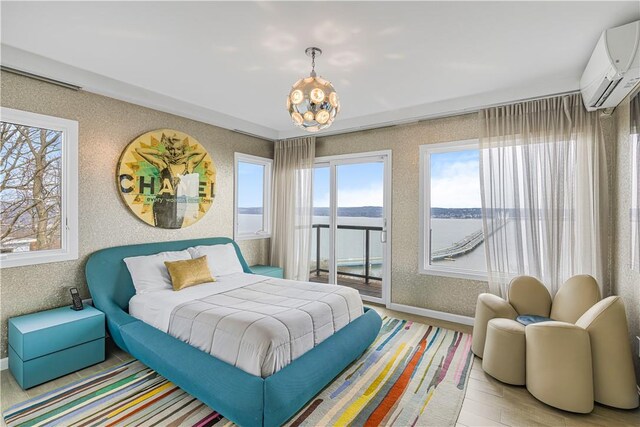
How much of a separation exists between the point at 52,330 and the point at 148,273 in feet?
2.75

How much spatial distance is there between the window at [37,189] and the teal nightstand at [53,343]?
541 mm

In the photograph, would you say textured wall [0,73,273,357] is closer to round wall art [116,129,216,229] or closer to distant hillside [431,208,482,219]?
round wall art [116,129,216,229]

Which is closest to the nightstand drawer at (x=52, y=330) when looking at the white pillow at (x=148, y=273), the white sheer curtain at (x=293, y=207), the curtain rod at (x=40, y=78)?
the white pillow at (x=148, y=273)

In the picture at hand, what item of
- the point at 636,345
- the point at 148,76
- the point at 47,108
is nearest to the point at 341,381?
the point at 636,345

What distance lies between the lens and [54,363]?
2.44 metres

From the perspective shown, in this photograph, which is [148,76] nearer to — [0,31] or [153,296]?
[0,31]

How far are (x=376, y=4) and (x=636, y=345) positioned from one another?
Result: 3.13 meters

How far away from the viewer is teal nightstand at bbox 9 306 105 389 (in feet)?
7.64

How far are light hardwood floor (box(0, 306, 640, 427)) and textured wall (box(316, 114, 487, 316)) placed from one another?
123 cm

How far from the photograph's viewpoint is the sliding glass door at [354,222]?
440 cm

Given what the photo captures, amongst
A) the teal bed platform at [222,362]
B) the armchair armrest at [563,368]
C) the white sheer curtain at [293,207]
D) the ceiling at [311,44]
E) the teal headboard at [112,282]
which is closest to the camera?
the teal bed platform at [222,362]

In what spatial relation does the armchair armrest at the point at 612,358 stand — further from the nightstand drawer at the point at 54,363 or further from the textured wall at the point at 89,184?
the textured wall at the point at 89,184

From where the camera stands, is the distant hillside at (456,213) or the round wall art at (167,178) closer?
the round wall art at (167,178)

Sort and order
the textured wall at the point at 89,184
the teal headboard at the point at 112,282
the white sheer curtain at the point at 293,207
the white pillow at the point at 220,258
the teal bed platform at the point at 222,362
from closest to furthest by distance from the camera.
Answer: the teal bed platform at the point at 222,362, the textured wall at the point at 89,184, the teal headboard at the point at 112,282, the white pillow at the point at 220,258, the white sheer curtain at the point at 293,207
